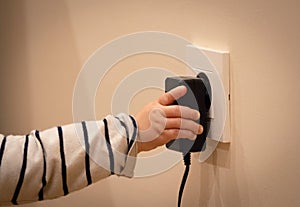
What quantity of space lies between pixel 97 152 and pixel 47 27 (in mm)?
393

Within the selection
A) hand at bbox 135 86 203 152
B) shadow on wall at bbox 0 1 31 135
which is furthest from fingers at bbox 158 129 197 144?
shadow on wall at bbox 0 1 31 135

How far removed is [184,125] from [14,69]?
0.51m

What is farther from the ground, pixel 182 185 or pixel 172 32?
pixel 172 32

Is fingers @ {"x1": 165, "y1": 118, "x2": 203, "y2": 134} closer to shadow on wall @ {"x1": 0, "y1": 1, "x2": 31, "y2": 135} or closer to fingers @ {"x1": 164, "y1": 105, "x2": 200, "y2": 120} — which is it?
fingers @ {"x1": 164, "y1": 105, "x2": 200, "y2": 120}

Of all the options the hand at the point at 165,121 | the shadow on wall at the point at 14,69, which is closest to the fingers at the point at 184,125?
the hand at the point at 165,121

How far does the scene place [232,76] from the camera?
0.57 meters

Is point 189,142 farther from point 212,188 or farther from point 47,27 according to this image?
point 47,27

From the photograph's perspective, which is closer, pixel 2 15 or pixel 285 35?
pixel 285 35

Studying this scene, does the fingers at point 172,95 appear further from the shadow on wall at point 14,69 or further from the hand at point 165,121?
the shadow on wall at point 14,69

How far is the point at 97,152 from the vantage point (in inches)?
21.4

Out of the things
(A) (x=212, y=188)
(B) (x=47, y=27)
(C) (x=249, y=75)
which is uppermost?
(B) (x=47, y=27)

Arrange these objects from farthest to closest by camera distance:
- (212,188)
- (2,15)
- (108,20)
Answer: (2,15) < (108,20) < (212,188)

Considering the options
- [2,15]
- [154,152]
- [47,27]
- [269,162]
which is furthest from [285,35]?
[2,15]

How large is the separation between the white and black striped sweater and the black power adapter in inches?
2.4
